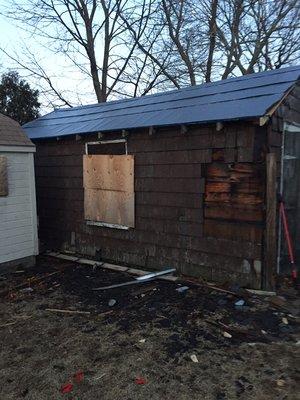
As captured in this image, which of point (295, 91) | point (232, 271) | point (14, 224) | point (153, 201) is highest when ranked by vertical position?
point (295, 91)

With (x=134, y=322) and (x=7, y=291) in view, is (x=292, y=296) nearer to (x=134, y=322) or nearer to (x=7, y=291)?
(x=134, y=322)

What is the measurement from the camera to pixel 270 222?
536 cm

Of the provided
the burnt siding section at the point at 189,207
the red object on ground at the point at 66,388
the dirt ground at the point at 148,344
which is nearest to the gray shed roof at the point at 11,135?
the burnt siding section at the point at 189,207

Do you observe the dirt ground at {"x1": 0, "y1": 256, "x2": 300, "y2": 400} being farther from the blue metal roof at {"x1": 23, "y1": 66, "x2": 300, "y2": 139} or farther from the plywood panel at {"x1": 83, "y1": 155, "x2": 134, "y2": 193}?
the blue metal roof at {"x1": 23, "y1": 66, "x2": 300, "y2": 139}

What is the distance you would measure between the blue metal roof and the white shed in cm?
111

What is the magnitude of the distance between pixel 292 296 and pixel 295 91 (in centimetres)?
327

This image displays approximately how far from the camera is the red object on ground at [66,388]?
3343mm

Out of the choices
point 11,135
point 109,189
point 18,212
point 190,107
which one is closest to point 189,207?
point 190,107

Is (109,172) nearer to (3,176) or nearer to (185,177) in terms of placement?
(185,177)

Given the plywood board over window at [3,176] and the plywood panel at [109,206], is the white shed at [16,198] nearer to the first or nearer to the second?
the plywood board over window at [3,176]

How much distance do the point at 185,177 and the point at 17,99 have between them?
12563mm

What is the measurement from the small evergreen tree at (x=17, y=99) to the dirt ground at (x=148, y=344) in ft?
38.9

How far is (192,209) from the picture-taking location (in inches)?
246

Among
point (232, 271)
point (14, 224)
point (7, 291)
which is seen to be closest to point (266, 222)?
point (232, 271)
